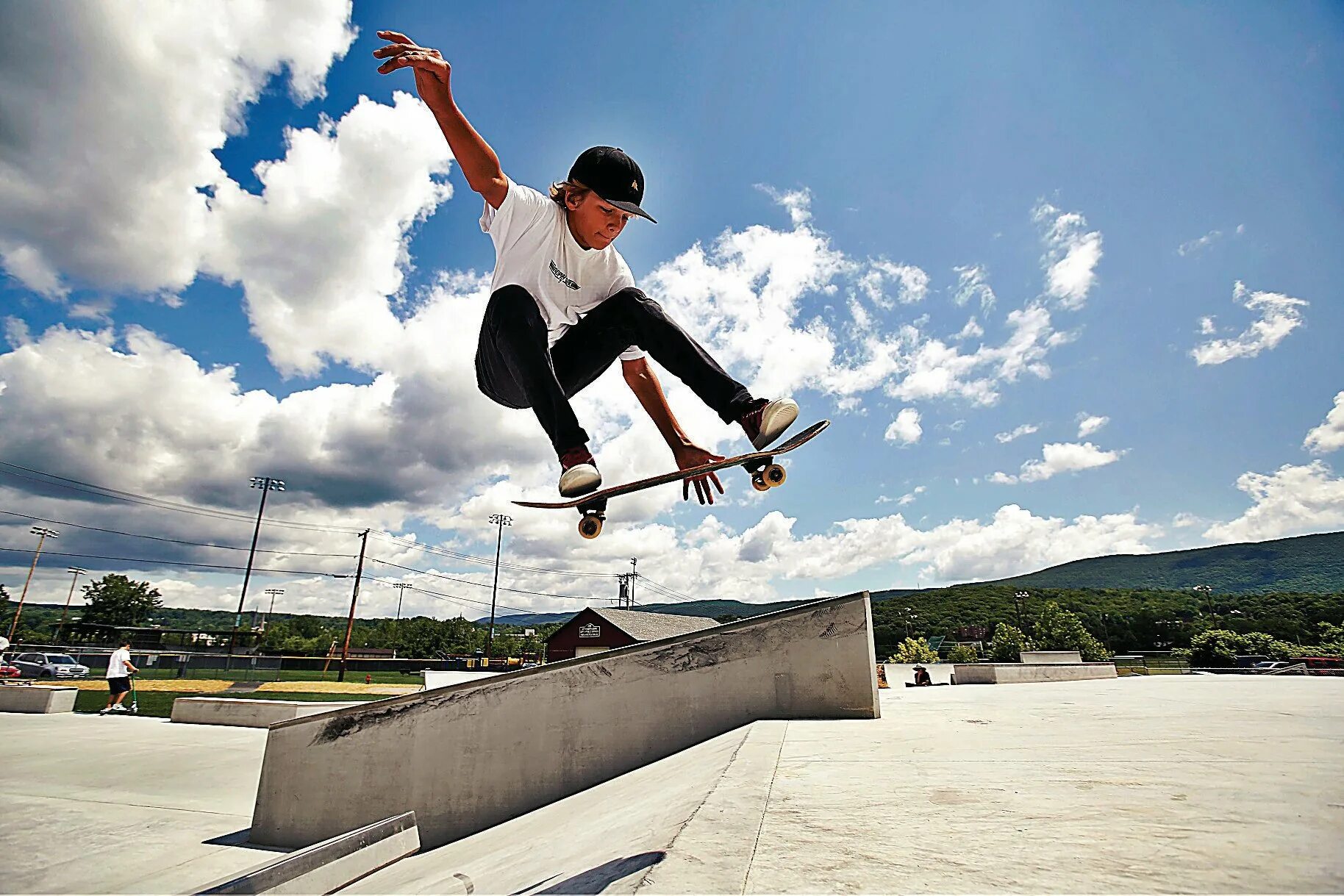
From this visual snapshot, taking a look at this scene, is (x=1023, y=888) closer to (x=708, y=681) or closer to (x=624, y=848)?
(x=624, y=848)

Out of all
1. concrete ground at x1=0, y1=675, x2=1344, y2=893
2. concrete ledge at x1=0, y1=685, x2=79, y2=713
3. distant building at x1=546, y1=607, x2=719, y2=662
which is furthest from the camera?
distant building at x1=546, y1=607, x2=719, y2=662

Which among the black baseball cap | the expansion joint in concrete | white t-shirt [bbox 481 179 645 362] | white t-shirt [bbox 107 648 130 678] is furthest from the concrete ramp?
white t-shirt [bbox 107 648 130 678]

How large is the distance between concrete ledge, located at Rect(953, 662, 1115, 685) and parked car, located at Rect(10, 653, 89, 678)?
42.3 m

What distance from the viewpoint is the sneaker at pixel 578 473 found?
11.0 ft

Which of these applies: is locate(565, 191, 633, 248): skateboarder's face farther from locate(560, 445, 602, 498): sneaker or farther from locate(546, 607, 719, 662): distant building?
locate(546, 607, 719, 662): distant building

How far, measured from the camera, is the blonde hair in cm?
353

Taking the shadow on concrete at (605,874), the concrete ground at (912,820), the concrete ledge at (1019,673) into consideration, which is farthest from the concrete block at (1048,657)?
the shadow on concrete at (605,874)

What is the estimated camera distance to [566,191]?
3.59 metres

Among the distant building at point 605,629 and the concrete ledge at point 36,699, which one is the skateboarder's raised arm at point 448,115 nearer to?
the concrete ledge at point 36,699

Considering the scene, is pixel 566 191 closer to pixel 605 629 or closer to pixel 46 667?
pixel 605 629

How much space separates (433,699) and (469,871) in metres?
2.78

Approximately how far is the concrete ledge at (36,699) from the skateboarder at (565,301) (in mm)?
17742

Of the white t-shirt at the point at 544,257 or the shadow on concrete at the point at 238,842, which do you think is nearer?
the white t-shirt at the point at 544,257

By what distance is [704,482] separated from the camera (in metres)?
4.40
